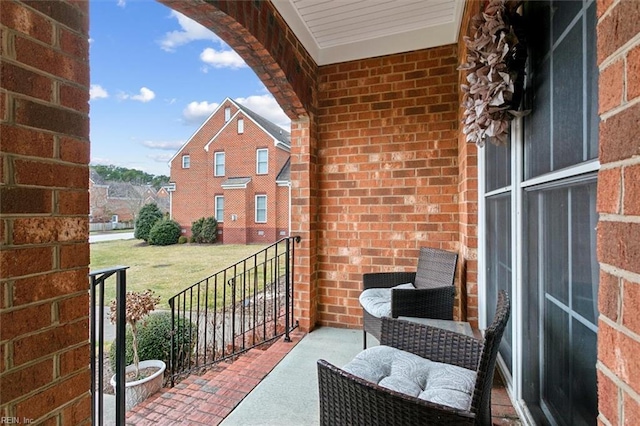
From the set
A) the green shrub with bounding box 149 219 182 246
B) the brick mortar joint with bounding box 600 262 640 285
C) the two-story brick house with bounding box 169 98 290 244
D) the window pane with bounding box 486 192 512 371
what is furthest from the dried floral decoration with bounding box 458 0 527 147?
the two-story brick house with bounding box 169 98 290 244

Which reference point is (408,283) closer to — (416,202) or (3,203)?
(416,202)

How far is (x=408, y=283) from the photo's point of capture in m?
2.72

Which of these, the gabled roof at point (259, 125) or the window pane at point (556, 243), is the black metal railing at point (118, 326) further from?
the gabled roof at point (259, 125)

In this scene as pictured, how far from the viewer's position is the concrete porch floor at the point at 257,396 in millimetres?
1749

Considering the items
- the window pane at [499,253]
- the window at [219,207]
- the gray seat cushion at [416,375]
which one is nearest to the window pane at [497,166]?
the window pane at [499,253]

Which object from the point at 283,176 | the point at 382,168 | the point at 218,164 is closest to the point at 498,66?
the point at 382,168

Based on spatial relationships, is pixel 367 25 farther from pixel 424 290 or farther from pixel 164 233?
pixel 164 233

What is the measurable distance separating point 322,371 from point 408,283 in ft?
5.69

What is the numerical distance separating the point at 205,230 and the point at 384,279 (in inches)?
349

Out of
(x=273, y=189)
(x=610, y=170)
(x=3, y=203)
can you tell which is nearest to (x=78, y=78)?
(x=3, y=203)

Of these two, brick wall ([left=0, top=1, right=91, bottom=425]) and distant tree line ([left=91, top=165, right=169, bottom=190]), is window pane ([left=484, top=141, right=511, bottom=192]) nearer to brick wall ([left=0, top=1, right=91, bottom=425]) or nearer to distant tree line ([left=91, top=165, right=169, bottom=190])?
brick wall ([left=0, top=1, right=91, bottom=425])

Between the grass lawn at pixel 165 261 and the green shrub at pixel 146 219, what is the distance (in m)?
0.25

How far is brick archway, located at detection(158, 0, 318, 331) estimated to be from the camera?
Result: 2012mm

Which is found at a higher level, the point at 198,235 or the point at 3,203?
the point at 3,203
